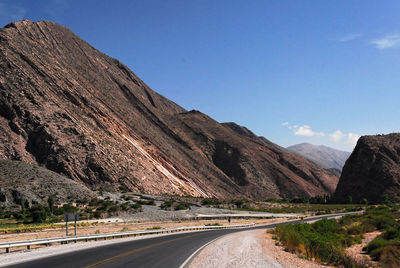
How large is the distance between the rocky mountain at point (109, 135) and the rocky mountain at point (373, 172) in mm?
18843

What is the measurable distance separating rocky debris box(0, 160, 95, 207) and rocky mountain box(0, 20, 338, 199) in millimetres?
8132

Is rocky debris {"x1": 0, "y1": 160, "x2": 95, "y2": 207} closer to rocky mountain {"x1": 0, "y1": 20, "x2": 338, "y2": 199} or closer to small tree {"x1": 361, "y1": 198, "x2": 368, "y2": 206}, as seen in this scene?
rocky mountain {"x1": 0, "y1": 20, "x2": 338, "y2": 199}

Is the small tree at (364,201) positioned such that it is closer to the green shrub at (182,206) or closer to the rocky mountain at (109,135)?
the rocky mountain at (109,135)

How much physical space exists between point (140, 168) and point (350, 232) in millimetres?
48109

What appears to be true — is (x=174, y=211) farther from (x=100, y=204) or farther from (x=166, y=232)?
(x=166, y=232)

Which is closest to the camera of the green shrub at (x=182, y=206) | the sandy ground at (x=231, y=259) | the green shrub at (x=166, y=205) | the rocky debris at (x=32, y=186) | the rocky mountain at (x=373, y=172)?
the sandy ground at (x=231, y=259)

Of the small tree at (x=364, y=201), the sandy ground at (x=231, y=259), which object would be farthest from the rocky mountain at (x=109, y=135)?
the sandy ground at (x=231, y=259)

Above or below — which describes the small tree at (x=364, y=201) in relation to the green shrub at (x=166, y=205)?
above

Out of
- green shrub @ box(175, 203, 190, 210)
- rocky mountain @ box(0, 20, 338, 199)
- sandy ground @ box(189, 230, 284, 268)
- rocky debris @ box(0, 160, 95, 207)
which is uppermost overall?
rocky mountain @ box(0, 20, 338, 199)

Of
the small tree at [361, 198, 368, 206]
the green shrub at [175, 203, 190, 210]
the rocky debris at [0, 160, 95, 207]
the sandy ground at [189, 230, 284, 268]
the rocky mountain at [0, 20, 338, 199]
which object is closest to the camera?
the sandy ground at [189, 230, 284, 268]

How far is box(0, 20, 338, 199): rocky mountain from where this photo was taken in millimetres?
68375

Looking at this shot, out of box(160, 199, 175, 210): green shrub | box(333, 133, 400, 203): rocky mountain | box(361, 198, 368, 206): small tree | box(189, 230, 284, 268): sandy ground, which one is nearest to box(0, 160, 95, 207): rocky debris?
box(160, 199, 175, 210): green shrub

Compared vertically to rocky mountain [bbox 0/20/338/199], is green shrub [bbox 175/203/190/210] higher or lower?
lower

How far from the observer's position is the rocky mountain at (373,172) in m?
91.4
